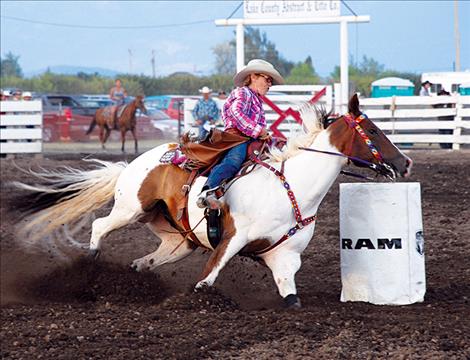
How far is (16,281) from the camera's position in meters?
8.95

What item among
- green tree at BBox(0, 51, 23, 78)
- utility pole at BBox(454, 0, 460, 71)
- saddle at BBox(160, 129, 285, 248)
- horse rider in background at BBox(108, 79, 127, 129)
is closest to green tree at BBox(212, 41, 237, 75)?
green tree at BBox(0, 51, 23, 78)

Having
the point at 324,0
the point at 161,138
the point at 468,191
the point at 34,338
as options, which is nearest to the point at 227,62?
the point at 161,138

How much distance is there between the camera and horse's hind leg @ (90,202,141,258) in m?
8.03

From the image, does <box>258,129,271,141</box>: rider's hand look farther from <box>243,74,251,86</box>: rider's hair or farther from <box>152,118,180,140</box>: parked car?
<box>152,118,180,140</box>: parked car

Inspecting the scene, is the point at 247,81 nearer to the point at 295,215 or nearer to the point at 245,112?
the point at 245,112

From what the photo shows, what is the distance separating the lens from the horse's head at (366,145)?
6.96 meters

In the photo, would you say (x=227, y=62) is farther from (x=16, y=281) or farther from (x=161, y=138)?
(x=16, y=281)

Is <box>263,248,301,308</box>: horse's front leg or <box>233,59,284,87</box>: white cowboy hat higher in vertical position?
<box>233,59,284,87</box>: white cowboy hat

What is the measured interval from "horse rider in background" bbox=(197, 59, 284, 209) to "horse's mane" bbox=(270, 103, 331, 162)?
0.59ft

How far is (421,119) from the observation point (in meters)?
21.0

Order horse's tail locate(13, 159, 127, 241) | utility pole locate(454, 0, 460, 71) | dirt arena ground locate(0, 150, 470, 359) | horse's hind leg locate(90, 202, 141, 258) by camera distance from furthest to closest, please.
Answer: utility pole locate(454, 0, 460, 71)
horse's tail locate(13, 159, 127, 241)
horse's hind leg locate(90, 202, 141, 258)
dirt arena ground locate(0, 150, 470, 359)

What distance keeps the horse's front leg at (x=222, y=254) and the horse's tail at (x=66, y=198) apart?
1627 mm

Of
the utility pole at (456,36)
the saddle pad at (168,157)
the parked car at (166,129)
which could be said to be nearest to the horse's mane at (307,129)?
the saddle pad at (168,157)

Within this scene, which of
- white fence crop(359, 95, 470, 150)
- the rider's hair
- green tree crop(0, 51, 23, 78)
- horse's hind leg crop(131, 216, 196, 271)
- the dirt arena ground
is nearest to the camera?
the dirt arena ground
